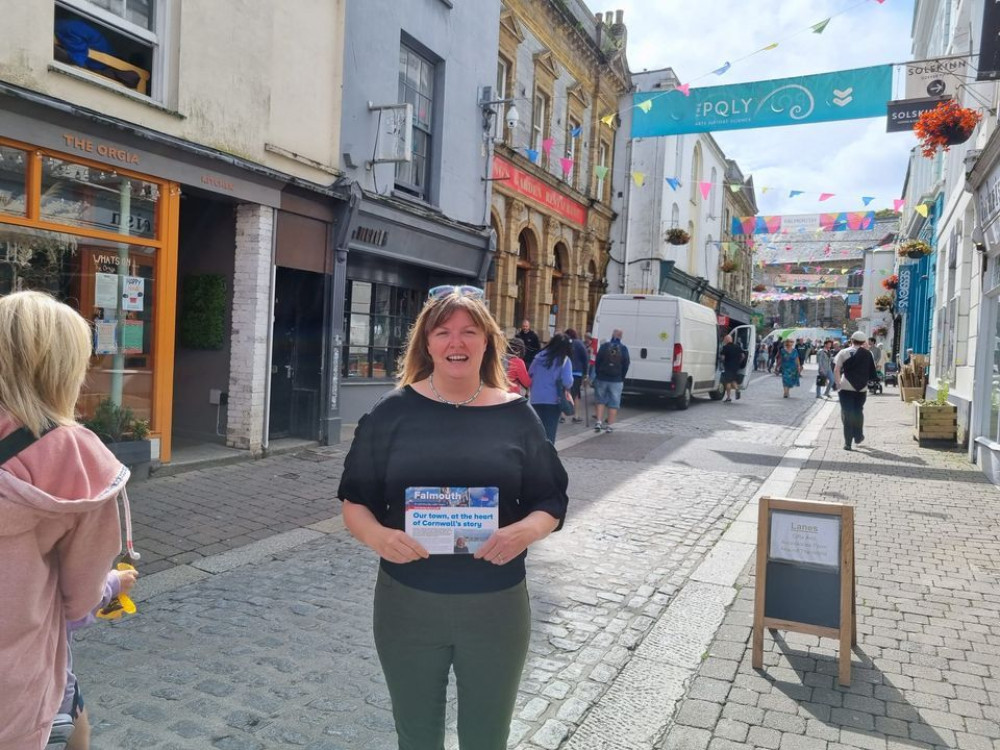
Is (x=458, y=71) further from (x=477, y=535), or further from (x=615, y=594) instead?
(x=477, y=535)

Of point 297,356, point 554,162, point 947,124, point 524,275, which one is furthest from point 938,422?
point 554,162

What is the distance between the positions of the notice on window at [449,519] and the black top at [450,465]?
36mm

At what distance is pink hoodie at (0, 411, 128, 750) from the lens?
5.77 ft

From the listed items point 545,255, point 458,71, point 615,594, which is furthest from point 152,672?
point 545,255

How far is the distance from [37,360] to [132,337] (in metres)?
6.16

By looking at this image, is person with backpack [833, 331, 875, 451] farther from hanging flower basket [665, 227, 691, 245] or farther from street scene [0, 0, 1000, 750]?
hanging flower basket [665, 227, 691, 245]

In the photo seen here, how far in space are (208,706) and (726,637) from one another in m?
2.71

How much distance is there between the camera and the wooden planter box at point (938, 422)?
11.3 m

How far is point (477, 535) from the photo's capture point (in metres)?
2.03

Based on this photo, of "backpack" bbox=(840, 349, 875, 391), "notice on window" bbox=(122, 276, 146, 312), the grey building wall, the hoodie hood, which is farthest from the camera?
"backpack" bbox=(840, 349, 875, 391)

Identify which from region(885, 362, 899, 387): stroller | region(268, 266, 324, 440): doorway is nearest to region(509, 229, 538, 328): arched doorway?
region(268, 266, 324, 440): doorway

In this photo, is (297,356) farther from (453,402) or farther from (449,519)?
(449,519)

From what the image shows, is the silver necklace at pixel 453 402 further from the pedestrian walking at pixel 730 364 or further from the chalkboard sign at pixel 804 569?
the pedestrian walking at pixel 730 364

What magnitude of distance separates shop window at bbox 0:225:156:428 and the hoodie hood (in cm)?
543
